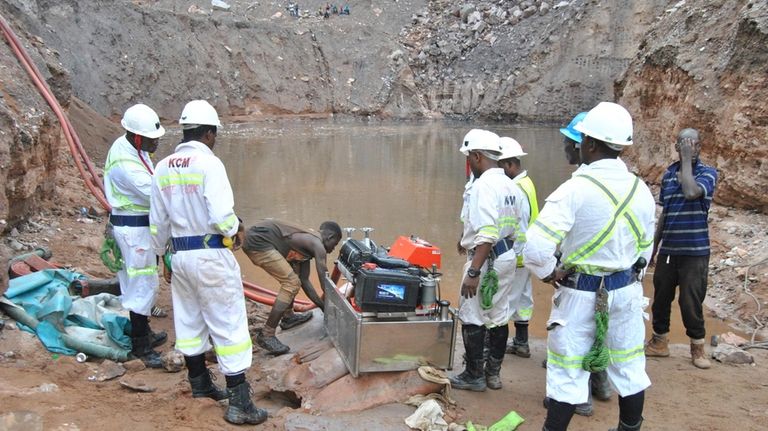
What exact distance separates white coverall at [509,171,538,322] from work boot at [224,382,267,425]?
201 cm

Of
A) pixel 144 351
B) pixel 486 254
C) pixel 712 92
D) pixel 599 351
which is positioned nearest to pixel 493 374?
pixel 486 254

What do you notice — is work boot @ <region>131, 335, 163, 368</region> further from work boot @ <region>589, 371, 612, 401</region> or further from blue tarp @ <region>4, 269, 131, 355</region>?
work boot @ <region>589, 371, 612, 401</region>

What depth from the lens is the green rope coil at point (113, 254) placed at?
15.6 ft

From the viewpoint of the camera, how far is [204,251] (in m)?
3.67

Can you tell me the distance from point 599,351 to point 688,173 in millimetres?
2275

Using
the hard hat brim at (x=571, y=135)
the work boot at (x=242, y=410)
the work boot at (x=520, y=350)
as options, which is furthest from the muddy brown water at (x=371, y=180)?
the work boot at (x=242, y=410)

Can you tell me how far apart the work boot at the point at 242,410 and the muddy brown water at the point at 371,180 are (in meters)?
3.39

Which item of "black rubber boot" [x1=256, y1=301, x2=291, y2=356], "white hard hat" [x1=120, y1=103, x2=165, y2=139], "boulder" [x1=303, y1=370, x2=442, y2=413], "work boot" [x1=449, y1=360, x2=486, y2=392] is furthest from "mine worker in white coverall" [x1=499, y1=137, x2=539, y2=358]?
"white hard hat" [x1=120, y1=103, x2=165, y2=139]

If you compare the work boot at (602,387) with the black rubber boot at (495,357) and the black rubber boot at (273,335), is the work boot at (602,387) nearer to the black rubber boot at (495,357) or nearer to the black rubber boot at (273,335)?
the black rubber boot at (495,357)

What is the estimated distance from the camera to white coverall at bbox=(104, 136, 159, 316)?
181 inches

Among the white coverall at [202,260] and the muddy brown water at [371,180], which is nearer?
the white coverall at [202,260]

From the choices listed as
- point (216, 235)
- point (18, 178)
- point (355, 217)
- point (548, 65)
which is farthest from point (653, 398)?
point (548, 65)

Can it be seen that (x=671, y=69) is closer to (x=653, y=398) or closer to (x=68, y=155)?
(x=653, y=398)

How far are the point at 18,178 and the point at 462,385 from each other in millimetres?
4940
